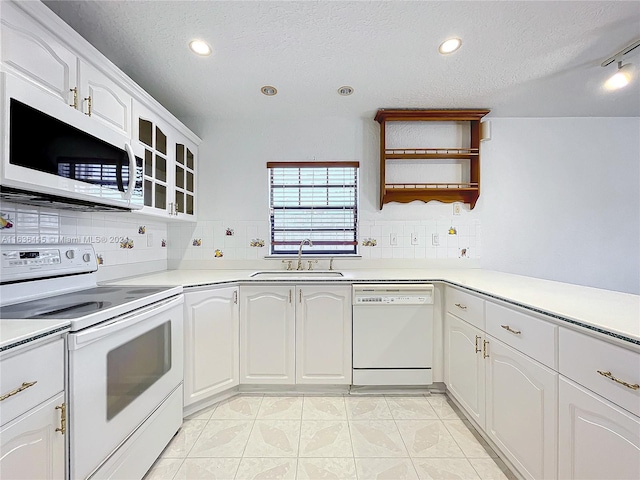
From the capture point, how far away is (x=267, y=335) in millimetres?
2070

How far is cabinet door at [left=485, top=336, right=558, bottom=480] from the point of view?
1103 millimetres

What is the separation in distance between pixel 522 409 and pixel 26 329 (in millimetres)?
1914

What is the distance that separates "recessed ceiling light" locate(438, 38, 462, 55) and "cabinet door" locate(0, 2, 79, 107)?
1.92 meters

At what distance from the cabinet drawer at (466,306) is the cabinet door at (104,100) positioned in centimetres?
227

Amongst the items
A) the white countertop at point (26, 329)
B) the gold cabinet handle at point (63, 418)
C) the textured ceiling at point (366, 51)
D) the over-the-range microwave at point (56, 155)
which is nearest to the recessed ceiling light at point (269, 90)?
the textured ceiling at point (366, 51)

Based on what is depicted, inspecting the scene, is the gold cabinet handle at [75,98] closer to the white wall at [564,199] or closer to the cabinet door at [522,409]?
the cabinet door at [522,409]

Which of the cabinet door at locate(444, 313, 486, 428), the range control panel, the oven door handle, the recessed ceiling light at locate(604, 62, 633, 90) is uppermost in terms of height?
the recessed ceiling light at locate(604, 62, 633, 90)

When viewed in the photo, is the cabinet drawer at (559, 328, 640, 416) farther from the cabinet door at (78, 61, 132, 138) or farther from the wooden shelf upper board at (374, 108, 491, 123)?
the cabinet door at (78, 61, 132, 138)

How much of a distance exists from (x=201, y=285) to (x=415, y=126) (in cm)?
228

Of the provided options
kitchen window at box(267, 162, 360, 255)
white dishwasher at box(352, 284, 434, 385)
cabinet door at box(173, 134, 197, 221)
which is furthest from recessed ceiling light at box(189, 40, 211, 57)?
white dishwasher at box(352, 284, 434, 385)

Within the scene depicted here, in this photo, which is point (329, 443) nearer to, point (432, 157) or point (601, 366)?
point (601, 366)

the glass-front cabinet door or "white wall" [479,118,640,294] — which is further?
"white wall" [479,118,640,294]

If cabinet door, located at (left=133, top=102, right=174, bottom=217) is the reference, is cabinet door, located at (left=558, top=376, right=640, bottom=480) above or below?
below

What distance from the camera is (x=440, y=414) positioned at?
1869 millimetres
